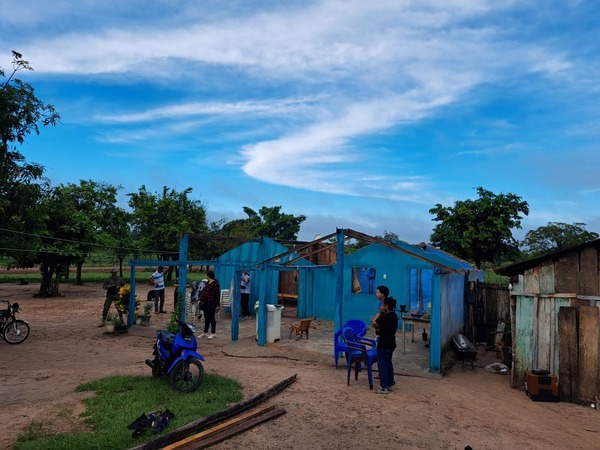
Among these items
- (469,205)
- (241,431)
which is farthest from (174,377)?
(469,205)

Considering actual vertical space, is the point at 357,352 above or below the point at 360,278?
below

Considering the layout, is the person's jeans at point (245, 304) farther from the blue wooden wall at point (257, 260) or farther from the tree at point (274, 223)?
the tree at point (274, 223)

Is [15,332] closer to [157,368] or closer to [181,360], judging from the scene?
[157,368]

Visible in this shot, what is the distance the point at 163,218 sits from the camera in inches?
1186

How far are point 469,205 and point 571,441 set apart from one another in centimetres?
1697

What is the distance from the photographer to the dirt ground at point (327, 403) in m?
5.32

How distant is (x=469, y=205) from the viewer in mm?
21359

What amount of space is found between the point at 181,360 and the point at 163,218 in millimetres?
24666

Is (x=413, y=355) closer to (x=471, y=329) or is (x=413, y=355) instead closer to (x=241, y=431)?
(x=471, y=329)

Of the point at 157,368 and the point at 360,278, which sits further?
the point at 360,278

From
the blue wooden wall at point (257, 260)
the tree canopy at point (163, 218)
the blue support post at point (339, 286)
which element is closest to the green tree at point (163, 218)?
the tree canopy at point (163, 218)

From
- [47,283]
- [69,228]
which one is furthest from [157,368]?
[47,283]

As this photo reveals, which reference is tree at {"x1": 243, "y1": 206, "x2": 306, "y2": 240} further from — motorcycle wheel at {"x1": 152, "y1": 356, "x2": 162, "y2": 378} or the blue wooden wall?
motorcycle wheel at {"x1": 152, "y1": 356, "x2": 162, "y2": 378}

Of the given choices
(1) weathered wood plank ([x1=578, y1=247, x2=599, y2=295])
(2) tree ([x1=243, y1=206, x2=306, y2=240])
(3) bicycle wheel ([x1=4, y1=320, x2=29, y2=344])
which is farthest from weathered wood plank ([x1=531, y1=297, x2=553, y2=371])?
(2) tree ([x1=243, y1=206, x2=306, y2=240])
